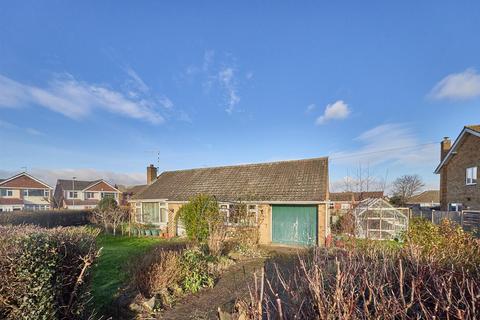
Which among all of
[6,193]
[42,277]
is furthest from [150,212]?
A: [6,193]

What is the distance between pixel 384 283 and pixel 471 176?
21.7m

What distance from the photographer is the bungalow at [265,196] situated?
14711 millimetres

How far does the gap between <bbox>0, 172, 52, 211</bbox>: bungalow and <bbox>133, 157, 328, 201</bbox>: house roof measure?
85.0ft

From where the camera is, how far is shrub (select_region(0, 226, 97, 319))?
418 cm

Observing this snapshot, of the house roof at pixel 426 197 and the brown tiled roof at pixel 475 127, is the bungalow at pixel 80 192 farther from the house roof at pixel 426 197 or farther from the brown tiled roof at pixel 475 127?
the house roof at pixel 426 197

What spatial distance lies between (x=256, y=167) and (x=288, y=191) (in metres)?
4.29

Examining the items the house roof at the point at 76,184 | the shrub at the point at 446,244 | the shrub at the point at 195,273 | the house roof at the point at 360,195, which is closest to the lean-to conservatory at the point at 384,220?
the house roof at the point at 360,195

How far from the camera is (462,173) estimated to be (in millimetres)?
20188

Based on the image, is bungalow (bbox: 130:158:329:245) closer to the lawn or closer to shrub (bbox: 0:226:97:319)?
the lawn

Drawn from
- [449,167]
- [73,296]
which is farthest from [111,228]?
[449,167]

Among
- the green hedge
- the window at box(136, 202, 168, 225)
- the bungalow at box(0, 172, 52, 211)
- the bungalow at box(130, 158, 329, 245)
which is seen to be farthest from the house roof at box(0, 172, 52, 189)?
the window at box(136, 202, 168, 225)

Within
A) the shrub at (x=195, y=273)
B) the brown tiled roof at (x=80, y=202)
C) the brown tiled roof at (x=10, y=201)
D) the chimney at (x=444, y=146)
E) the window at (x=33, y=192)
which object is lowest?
the brown tiled roof at (x=80, y=202)

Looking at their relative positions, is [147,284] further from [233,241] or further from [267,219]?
[267,219]

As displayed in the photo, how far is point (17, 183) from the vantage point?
3906cm
